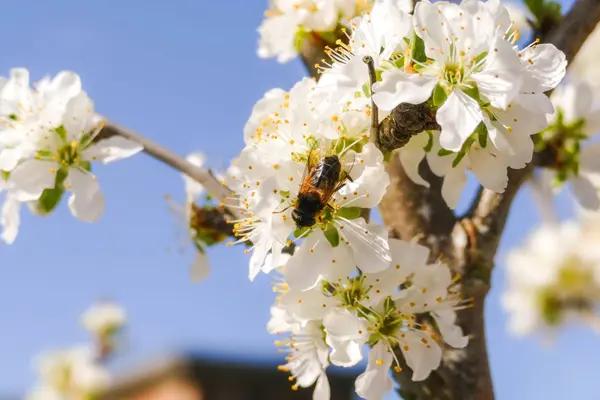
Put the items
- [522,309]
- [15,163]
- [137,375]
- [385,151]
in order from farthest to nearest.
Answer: [137,375] < [522,309] < [15,163] < [385,151]

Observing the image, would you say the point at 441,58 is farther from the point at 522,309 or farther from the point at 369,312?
the point at 522,309

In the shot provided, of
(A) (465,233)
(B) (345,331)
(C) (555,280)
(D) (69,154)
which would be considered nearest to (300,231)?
(B) (345,331)

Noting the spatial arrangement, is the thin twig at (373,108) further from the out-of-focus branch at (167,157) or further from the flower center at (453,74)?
the out-of-focus branch at (167,157)

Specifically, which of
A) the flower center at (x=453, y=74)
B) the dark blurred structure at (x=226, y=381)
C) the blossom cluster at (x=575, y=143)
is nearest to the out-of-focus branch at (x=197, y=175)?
the flower center at (x=453, y=74)

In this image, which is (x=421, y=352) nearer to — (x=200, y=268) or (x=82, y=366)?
(x=200, y=268)

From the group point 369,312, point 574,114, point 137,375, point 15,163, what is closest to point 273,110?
point 369,312

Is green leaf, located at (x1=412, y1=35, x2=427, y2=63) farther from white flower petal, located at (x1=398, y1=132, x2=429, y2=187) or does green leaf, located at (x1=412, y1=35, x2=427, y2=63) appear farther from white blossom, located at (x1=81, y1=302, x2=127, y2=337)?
white blossom, located at (x1=81, y1=302, x2=127, y2=337)
